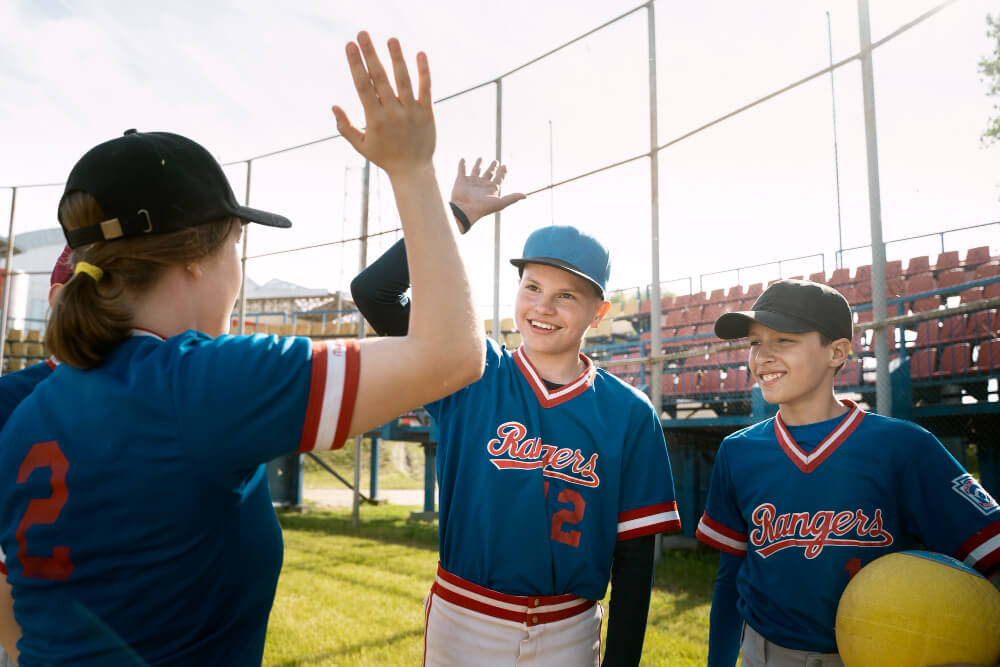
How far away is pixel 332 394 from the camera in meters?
0.88

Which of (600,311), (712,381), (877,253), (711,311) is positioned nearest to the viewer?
(600,311)

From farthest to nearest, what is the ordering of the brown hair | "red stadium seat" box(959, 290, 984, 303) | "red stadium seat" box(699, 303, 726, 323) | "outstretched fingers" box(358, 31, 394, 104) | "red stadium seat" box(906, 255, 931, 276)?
"red stadium seat" box(699, 303, 726, 323), "red stadium seat" box(906, 255, 931, 276), "red stadium seat" box(959, 290, 984, 303), the brown hair, "outstretched fingers" box(358, 31, 394, 104)

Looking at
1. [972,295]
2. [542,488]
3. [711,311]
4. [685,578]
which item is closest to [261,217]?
[542,488]

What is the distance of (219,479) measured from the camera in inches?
35.9

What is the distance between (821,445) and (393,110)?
188cm

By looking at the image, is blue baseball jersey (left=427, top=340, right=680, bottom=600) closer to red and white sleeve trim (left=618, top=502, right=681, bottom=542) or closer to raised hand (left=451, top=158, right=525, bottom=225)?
red and white sleeve trim (left=618, top=502, right=681, bottom=542)

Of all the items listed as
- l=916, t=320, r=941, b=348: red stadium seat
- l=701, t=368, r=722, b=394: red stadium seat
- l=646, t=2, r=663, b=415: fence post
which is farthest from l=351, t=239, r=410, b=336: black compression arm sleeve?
l=701, t=368, r=722, b=394: red stadium seat

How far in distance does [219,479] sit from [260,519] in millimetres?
174

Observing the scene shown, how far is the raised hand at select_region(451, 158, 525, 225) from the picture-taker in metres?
1.75

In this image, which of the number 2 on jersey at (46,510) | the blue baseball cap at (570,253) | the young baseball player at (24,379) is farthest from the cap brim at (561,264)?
the number 2 on jersey at (46,510)

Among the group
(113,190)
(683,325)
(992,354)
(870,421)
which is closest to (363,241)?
(683,325)

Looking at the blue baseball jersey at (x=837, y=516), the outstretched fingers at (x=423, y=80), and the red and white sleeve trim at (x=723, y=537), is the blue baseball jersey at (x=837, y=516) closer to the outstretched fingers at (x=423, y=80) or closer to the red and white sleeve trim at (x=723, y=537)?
the red and white sleeve trim at (x=723, y=537)

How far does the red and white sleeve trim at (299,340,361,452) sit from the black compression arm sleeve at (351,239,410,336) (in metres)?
0.82

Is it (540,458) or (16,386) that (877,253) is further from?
(16,386)
